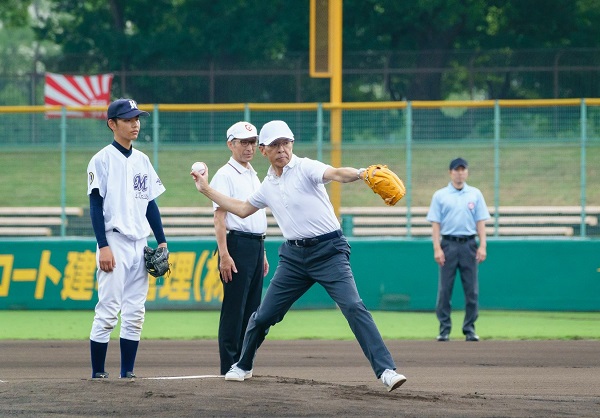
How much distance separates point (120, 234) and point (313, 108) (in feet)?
30.4

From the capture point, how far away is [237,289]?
9039 millimetres

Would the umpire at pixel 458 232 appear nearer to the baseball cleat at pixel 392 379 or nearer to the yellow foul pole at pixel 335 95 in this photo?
the yellow foul pole at pixel 335 95

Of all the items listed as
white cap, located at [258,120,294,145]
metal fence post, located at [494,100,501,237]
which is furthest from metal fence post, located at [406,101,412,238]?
white cap, located at [258,120,294,145]

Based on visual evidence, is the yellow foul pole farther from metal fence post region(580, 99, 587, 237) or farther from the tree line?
the tree line

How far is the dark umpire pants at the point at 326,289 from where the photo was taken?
7918 mm

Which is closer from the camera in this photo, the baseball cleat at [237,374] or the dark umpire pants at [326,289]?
the dark umpire pants at [326,289]

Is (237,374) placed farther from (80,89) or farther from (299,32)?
(299,32)

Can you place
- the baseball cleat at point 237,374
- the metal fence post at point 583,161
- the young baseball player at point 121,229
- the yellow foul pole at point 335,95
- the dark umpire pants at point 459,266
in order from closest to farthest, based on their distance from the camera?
1. the baseball cleat at point 237,374
2. the young baseball player at point 121,229
3. the dark umpire pants at point 459,266
4. the metal fence post at point 583,161
5. the yellow foul pole at point 335,95

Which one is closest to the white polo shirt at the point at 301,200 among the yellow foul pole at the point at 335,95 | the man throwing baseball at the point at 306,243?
the man throwing baseball at the point at 306,243

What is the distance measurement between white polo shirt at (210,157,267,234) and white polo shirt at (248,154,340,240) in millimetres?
929

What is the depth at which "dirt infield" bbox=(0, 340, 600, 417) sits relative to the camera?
23.9 feet

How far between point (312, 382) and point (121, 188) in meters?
2.08

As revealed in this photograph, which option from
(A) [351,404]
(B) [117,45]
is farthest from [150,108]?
(B) [117,45]

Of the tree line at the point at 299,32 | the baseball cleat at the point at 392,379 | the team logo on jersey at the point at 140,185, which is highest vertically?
the tree line at the point at 299,32
